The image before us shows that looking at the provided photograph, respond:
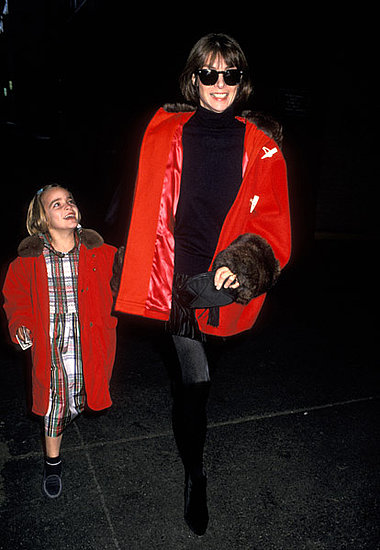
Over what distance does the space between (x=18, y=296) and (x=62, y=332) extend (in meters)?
0.29

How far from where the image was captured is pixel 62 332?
8.06ft

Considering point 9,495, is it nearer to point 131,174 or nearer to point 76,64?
point 131,174

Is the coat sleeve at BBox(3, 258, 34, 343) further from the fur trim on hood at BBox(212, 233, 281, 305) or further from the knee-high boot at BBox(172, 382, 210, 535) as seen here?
the fur trim on hood at BBox(212, 233, 281, 305)

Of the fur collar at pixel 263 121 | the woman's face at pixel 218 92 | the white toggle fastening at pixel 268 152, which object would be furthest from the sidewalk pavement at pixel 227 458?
the woman's face at pixel 218 92

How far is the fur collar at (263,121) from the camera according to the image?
2.25 m

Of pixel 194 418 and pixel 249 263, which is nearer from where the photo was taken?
pixel 249 263

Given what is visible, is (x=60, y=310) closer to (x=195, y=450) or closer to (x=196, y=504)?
(x=195, y=450)

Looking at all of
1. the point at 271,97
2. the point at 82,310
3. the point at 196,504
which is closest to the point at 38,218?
the point at 82,310

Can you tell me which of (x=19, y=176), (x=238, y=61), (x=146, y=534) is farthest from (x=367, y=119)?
(x=19, y=176)

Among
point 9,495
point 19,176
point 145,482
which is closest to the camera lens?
point 9,495

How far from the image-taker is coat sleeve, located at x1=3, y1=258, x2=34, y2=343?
2328 mm

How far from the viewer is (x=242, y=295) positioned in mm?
2062

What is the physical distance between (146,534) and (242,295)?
1.29 m

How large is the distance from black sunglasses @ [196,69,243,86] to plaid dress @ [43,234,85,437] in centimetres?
105
